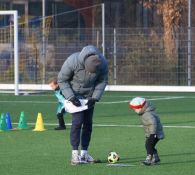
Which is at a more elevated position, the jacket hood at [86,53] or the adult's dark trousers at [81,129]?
the jacket hood at [86,53]

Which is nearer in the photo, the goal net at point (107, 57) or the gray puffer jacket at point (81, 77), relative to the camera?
the gray puffer jacket at point (81, 77)

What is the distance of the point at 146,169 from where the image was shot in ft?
42.4

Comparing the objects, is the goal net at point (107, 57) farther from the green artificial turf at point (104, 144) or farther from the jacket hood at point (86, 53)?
the jacket hood at point (86, 53)

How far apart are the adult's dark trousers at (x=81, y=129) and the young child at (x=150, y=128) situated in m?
0.73

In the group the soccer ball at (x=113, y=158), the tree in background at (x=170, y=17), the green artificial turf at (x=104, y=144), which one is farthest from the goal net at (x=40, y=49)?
the soccer ball at (x=113, y=158)

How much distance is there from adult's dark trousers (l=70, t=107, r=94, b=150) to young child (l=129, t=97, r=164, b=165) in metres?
0.73

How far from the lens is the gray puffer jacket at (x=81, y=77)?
1342 cm

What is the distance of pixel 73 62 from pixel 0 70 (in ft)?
76.5

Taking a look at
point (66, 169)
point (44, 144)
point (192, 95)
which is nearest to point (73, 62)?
point (66, 169)

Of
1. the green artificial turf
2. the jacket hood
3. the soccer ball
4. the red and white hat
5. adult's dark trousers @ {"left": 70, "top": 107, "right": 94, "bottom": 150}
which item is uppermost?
the jacket hood

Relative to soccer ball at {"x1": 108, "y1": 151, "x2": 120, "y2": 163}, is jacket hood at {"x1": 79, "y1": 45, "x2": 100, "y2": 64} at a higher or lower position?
higher

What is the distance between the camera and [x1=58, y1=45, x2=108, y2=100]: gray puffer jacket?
528 inches

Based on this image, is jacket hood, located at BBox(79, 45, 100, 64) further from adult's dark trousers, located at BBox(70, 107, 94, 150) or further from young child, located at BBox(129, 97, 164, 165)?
young child, located at BBox(129, 97, 164, 165)

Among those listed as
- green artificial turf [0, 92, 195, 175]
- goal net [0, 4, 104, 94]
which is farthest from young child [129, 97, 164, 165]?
goal net [0, 4, 104, 94]
